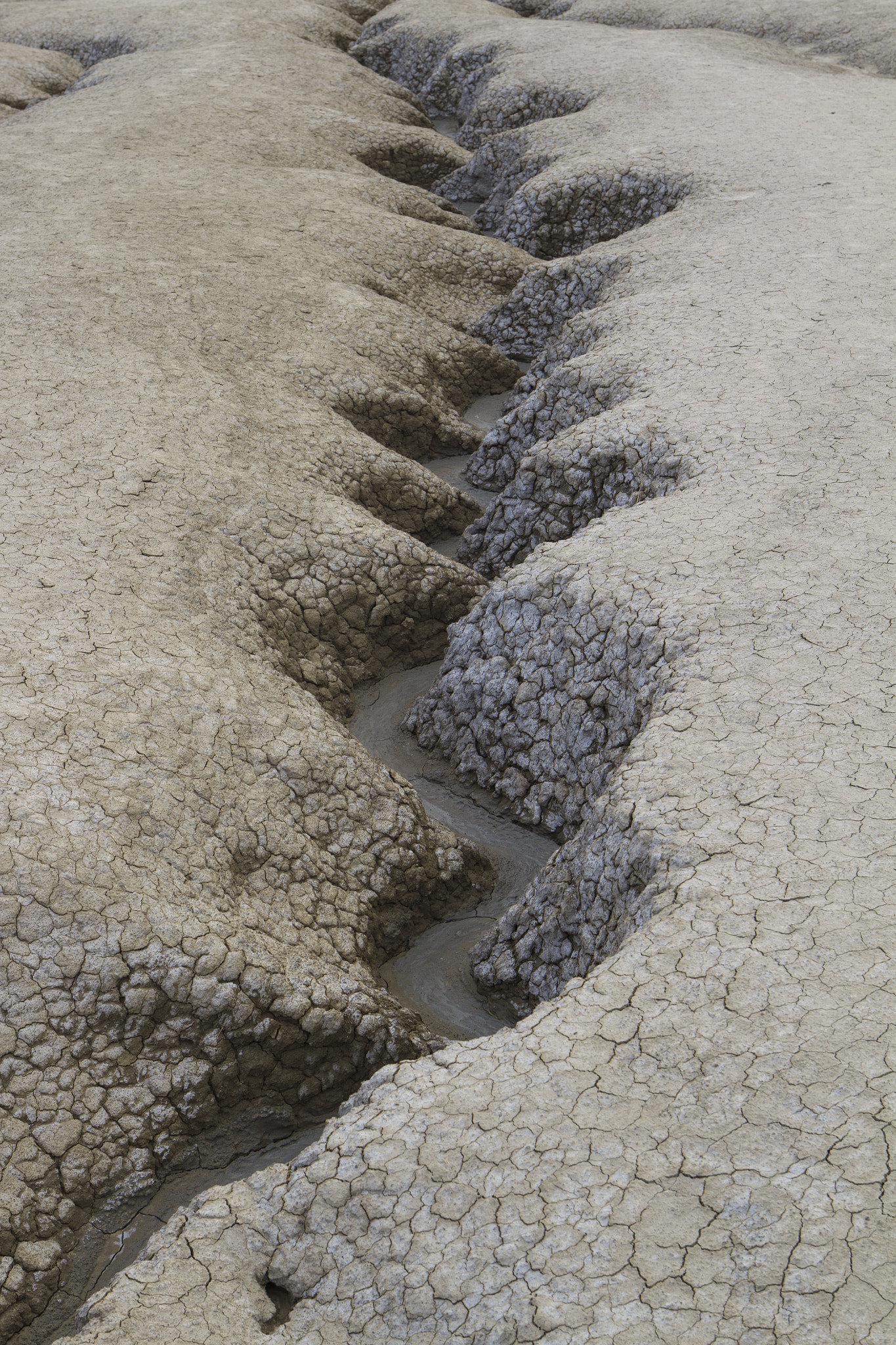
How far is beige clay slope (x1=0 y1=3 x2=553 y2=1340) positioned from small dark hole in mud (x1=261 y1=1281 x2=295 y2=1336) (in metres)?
0.52

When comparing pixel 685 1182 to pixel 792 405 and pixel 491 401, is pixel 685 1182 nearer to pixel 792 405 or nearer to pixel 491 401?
pixel 792 405

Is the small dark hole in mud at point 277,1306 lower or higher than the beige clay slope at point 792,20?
lower

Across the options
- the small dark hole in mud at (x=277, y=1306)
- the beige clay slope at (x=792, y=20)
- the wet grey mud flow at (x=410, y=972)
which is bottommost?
the wet grey mud flow at (x=410, y=972)

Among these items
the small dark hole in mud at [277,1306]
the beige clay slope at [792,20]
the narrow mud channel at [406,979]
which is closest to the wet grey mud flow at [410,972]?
the narrow mud channel at [406,979]

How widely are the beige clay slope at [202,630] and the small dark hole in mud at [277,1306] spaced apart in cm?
52

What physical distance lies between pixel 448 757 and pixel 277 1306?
1.72 m

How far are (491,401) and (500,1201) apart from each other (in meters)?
4.13

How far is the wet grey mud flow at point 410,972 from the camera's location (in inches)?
75.8

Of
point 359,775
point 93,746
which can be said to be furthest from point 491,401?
point 93,746

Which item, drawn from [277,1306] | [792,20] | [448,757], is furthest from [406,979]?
[792,20]

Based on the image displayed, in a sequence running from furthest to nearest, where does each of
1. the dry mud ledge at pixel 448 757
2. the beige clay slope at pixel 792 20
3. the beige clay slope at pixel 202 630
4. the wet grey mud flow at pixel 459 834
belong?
the beige clay slope at pixel 792 20 → the wet grey mud flow at pixel 459 834 → the beige clay slope at pixel 202 630 → the dry mud ledge at pixel 448 757

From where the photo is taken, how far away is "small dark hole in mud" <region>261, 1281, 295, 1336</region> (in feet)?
5.04

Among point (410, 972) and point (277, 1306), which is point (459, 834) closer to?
point (410, 972)

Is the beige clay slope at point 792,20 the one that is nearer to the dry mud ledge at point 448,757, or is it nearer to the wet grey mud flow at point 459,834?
the dry mud ledge at point 448,757
